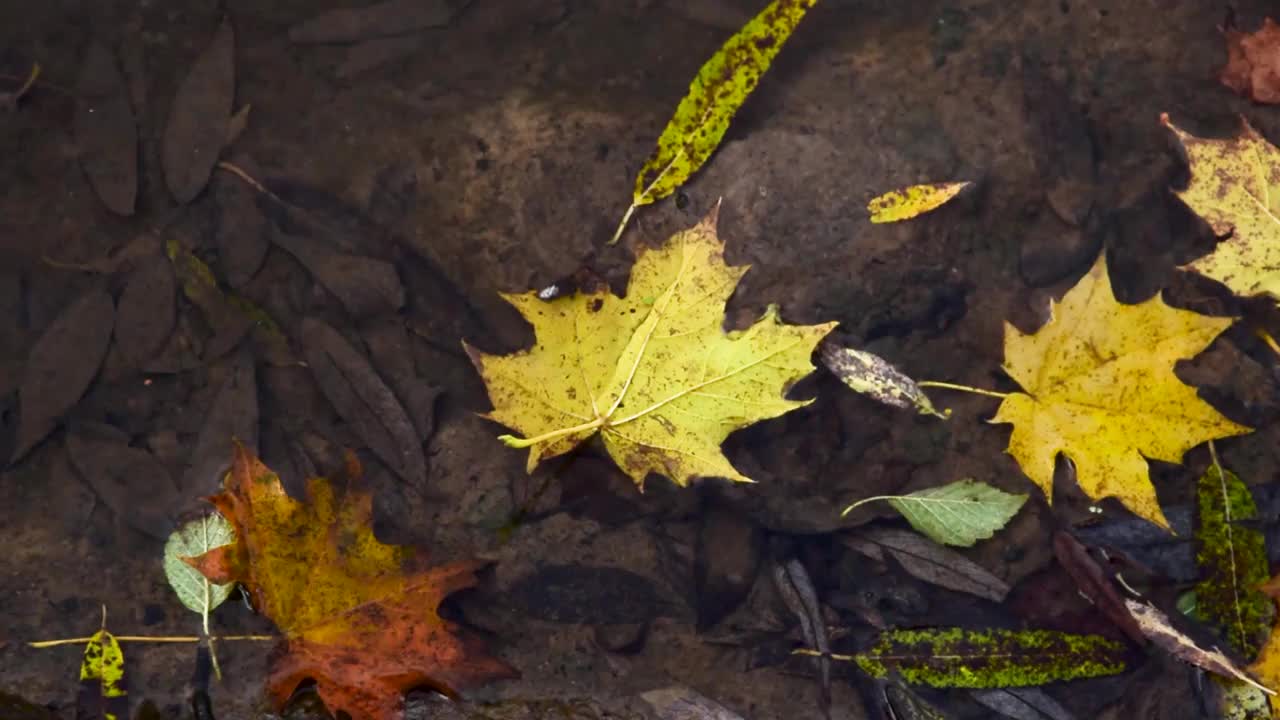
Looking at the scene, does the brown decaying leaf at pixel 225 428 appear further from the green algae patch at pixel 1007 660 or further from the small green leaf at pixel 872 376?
the green algae patch at pixel 1007 660

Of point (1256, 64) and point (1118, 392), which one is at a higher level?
point (1256, 64)

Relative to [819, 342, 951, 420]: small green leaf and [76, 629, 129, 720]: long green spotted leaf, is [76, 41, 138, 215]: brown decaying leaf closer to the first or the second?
[76, 629, 129, 720]: long green spotted leaf

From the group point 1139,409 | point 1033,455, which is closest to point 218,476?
point 1033,455

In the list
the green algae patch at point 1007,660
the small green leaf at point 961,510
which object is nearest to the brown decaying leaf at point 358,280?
the small green leaf at point 961,510

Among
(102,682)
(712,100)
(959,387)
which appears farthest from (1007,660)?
(102,682)

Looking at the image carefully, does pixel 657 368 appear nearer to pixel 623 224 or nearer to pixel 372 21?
pixel 623 224

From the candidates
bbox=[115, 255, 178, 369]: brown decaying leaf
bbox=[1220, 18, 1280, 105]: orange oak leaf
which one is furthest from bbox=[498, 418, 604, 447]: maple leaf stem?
bbox=[1220, 18, 1280, 105]: orange oak leaf
